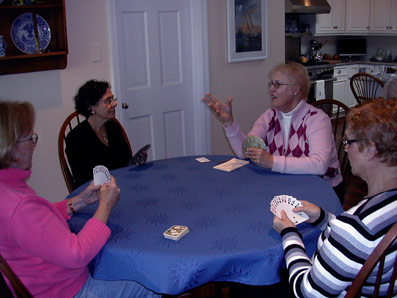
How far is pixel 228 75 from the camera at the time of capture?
13.4 ft

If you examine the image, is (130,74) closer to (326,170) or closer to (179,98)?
(179,98)

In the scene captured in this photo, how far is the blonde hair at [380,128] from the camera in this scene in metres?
1.18

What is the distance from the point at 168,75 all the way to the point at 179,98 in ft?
0.76

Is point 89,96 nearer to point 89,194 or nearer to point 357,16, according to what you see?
point 89,194

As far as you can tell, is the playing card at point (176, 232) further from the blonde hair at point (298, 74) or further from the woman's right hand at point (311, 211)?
the blonde hair at point (298, 74)

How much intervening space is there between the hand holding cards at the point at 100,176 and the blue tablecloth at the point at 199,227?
130 mm

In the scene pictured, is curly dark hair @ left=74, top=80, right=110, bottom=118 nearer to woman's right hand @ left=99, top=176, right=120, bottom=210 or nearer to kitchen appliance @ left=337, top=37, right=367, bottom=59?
woman's right hand @ left=99, top=176, right=120, bottom=210

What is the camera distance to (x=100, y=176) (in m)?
1.64

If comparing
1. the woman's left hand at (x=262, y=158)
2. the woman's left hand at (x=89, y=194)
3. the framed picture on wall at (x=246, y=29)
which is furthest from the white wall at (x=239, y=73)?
the woman's left hand at (x=89, y=194)

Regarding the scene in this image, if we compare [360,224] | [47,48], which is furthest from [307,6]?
[360,224]

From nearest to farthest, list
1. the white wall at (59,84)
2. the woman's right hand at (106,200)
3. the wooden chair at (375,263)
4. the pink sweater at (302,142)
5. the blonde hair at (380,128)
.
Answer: the wooden chair at (375,263) < the blonde hair at (380,128) < the woman's right hand at (106,200) < the pink sweater at (302,142) < the white wall at (59,84)

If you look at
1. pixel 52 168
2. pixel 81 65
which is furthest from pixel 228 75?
pixel 52 168

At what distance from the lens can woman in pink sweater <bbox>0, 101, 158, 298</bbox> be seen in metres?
1.22

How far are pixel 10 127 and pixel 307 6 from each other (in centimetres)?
559
